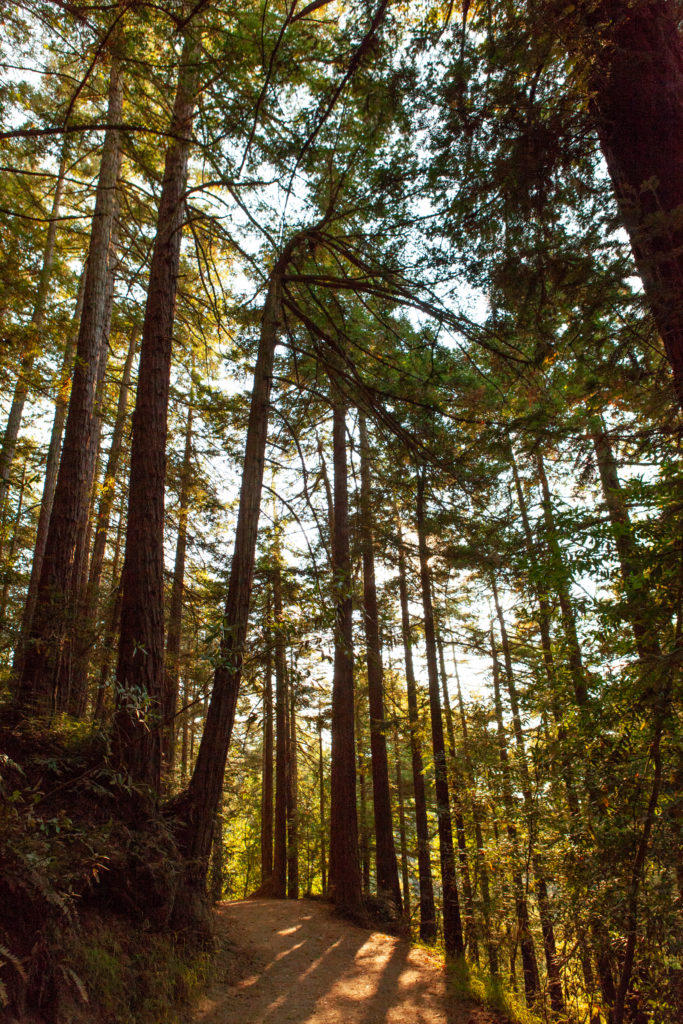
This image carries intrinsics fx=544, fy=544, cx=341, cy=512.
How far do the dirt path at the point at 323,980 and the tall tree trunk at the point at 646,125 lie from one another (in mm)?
5616

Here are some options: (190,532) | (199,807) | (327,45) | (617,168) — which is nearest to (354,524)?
(190,532)

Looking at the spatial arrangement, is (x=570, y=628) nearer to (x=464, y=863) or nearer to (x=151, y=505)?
(x=464, y=863)

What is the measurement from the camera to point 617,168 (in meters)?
3.11

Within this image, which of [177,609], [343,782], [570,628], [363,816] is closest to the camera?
[570,628]

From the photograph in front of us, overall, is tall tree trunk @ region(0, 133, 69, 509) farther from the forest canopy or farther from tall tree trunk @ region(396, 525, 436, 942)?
tall tree trunk @ region(396, 525, 436, 942)

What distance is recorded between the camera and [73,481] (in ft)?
23.1

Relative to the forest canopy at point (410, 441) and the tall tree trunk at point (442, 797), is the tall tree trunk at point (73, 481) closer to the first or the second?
the forest canopy at point (410, 441)

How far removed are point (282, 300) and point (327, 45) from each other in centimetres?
219

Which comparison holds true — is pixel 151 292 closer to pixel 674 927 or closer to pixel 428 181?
pixel 428 181

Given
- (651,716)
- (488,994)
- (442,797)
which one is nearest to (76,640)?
(488,994)

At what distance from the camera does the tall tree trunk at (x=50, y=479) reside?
20.1 ft

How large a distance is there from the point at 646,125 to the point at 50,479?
12.2 meters

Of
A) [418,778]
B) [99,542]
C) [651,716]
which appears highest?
[99,542]

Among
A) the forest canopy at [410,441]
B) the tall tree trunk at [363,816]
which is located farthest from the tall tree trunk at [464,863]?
the tall tree trunk at [363,816]
